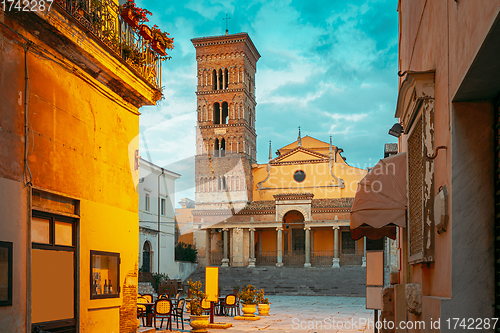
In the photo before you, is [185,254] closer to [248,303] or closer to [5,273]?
[248,303]

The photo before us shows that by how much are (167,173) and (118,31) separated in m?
26.6

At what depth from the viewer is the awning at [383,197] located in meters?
6.72

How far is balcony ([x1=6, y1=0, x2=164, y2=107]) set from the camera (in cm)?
633

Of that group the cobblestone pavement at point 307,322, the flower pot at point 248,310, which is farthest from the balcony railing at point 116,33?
the flower pot at point 248,310

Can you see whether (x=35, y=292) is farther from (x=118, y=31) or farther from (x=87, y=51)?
(x=118, y=31)

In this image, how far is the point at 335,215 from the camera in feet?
127

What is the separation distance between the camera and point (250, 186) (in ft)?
148

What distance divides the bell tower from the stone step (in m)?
7.42

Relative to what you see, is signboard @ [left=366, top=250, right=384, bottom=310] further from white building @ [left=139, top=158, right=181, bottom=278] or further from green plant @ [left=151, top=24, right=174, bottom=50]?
white building @ [left=139, top=158, right=181, bottom=278]

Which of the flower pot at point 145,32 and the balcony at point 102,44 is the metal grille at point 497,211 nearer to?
the balcony at point 102,44

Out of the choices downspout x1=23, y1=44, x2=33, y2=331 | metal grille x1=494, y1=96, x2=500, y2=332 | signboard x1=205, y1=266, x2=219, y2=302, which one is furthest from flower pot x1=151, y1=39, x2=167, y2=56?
metal grille x1=494, y1=96, x2=500, y2=332

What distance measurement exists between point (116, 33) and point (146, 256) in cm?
2470

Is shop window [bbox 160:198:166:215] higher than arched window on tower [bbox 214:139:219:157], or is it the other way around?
arched window on tower [bbox 214:139:219:157]

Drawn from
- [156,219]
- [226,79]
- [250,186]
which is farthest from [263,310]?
[226,79]
